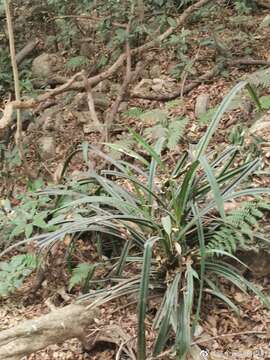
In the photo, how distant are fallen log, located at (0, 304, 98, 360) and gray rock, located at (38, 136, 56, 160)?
2220mm

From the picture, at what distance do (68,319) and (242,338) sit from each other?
0.89m

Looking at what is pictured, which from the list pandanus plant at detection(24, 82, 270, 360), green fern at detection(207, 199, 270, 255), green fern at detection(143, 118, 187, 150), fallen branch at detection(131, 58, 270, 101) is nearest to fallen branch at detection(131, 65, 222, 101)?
fallen branch at detection(131, 58, 270, 101)

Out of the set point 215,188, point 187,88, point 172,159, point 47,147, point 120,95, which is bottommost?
point 47,147

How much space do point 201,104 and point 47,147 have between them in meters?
1.44

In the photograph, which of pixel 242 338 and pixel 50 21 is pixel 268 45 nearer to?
pixel 50 21

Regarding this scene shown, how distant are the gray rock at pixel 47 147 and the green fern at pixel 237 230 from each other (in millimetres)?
2238

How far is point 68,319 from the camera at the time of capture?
244 centimetres

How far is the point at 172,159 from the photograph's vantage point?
147 inches

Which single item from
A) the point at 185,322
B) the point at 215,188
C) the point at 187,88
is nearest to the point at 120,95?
the point at 187,88

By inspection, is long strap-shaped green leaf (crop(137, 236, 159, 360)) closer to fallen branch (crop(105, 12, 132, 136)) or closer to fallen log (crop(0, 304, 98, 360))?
fallen log (crop(0, 304, 98, 360))

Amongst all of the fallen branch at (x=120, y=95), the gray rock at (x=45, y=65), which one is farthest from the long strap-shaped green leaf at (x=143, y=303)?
the gray rock at (x=45, y=65)

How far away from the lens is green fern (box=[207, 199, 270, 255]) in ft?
8.37

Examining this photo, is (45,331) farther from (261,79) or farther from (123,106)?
(123,106)

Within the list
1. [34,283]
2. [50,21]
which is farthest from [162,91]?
[34,283]
